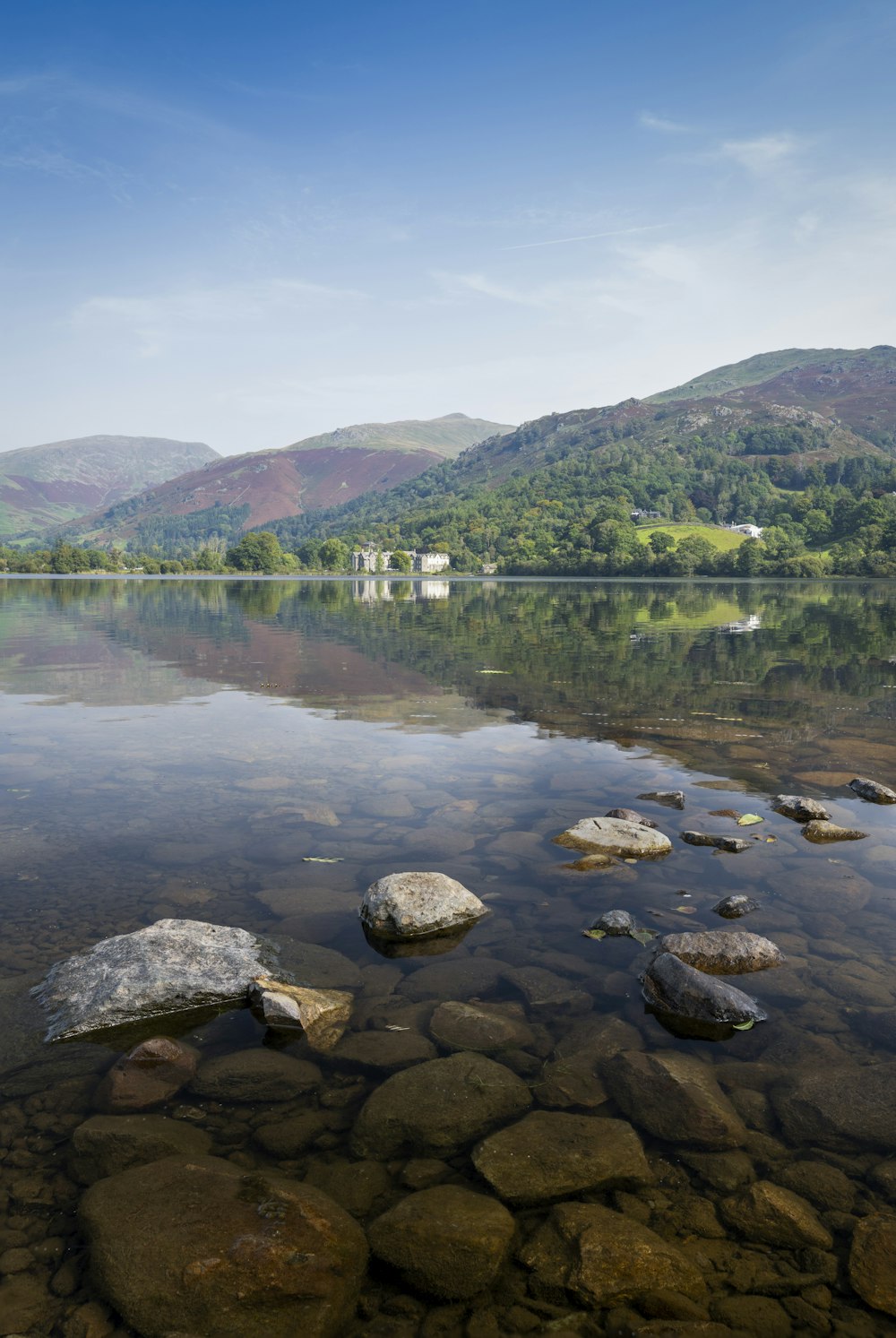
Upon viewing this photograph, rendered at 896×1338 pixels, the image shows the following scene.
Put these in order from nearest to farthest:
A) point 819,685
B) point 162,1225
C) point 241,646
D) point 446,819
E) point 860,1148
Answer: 1. point 162,1225
2. point 860,1148
3. point 446,819
4. point 819,685
5. point 241,646

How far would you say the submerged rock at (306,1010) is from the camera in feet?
26.5

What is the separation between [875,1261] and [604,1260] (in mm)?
1954

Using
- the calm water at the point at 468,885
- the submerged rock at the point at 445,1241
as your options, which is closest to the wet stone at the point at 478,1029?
the calm water at the point at 468,885

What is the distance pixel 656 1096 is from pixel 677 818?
7.88m

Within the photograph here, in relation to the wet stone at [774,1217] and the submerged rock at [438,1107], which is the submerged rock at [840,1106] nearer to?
the wet stone at [774,1217]

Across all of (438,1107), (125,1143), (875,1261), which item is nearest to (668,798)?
(438,1107)

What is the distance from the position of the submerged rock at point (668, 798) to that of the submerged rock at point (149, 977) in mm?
8884

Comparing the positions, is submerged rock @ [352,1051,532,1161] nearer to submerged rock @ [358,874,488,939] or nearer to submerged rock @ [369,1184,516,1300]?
submerged rock @ [369,1184,516,1300]

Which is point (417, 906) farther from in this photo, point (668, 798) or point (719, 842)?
point (668, 798)

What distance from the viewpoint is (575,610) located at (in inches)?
3061

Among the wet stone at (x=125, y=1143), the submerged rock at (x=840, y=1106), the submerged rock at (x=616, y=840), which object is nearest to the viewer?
the wet stone at (x=125, y=1143)

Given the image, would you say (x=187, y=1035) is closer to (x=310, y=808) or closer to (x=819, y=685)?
(x=310, y=808)

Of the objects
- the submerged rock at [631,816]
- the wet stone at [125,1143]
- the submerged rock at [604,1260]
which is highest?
the submerged rock at [631,816]

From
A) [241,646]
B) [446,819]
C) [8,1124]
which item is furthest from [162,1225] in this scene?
[241,646]
